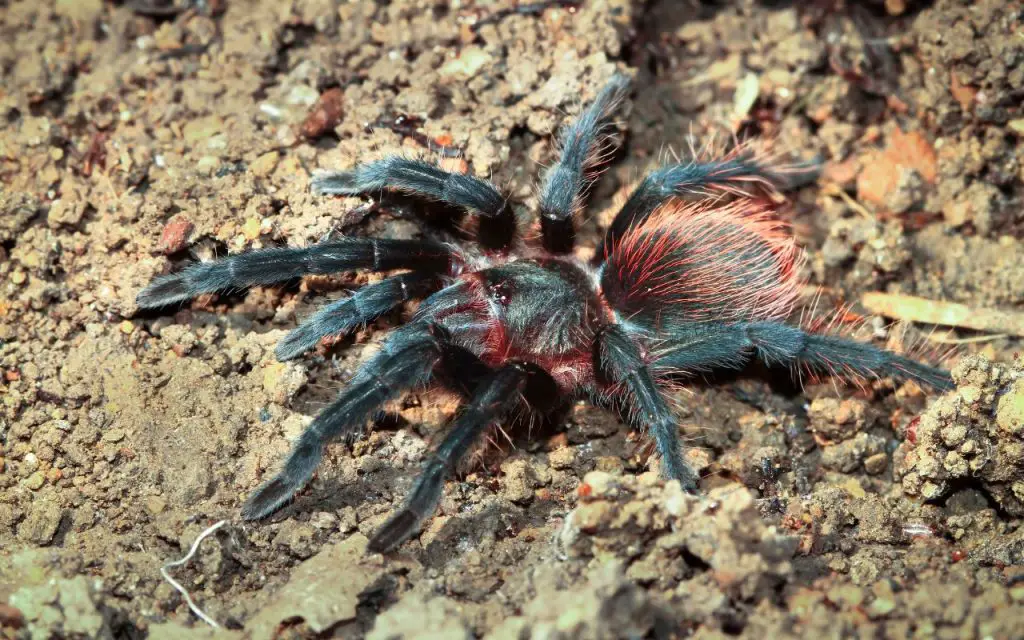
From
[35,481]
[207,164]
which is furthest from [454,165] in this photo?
[35,481]

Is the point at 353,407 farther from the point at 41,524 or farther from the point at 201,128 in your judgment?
the point at 201,128

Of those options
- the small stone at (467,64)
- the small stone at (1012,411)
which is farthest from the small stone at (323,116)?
the small stone at (1012,411)

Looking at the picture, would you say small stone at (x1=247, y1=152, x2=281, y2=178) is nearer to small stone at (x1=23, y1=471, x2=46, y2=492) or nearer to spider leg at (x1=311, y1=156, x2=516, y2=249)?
spider leg at (x1=311, y1=156, x2=516, y2=249)

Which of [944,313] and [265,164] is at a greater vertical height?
[265,164]

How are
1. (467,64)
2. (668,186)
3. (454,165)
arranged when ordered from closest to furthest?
(668,186)
(454,165)
(467,64)

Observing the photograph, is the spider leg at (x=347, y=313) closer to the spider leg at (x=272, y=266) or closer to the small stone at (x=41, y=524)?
the spider leg at (x=272, y=266)

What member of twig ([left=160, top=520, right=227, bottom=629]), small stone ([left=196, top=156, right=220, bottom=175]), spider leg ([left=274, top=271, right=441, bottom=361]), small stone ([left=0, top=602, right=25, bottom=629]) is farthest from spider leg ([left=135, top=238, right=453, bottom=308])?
small stone ([left=0, top=602, right=25, bottom=629])

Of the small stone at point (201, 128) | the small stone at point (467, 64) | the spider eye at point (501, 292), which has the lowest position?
the spider eye at point (501, 292)
